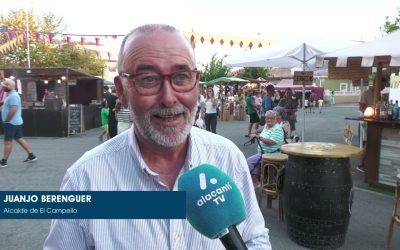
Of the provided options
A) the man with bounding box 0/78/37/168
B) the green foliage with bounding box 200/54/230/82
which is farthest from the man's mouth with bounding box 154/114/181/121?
the green foliage with bounding box 200/54/230/82

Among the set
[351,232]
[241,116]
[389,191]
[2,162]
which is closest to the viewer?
[351,232]

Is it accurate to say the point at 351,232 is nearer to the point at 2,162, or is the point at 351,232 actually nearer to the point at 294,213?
the point at 294,213

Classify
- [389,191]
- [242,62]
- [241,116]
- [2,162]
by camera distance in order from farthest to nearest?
[241,116], [242,62], [2,162], [389,191]

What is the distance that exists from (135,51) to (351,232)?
4.13 metres

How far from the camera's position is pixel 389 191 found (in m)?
6.46

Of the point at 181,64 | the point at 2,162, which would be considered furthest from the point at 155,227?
the point at 2,162

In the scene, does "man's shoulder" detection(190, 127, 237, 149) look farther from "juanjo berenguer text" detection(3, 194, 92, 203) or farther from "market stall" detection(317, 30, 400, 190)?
"market stall" detection(317, 30, 400, 190)

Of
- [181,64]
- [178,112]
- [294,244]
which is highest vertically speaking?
[181,64]

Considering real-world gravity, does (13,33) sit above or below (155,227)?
above

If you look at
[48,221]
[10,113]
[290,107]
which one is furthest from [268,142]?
[290,107]

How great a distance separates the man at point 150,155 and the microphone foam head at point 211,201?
291 millimetres

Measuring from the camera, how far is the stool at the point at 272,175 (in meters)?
5.00

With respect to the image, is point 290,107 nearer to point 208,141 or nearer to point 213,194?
point 208,141

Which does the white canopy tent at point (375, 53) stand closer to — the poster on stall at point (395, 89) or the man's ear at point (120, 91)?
the poster on stall at point (395, 89)
